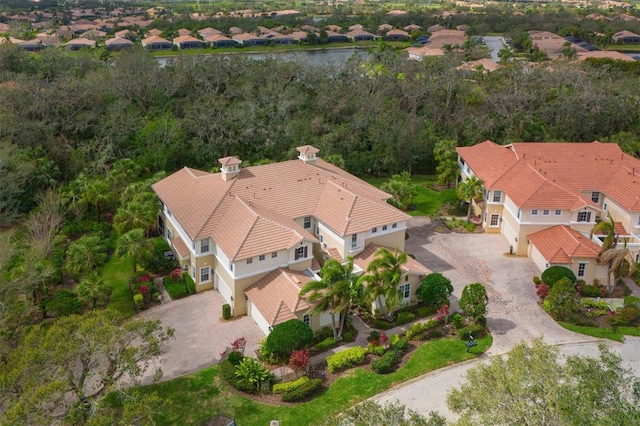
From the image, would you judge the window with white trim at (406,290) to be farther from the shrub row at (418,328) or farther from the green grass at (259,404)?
the green grass at (259,404)

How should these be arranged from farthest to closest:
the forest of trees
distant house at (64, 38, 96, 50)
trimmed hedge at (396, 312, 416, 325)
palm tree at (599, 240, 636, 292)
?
distant house at (64, 38, 96, 50) < the forest of trees < palm tree at (599, 240, 636, 292) < trimmed hedge at (396, 312, 416, 325)

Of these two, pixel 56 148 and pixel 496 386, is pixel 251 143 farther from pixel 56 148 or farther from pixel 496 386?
pixel 496 386

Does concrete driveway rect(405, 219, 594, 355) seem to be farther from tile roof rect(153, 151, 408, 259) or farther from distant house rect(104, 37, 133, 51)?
distant house rect(104, 37, 133, 51)

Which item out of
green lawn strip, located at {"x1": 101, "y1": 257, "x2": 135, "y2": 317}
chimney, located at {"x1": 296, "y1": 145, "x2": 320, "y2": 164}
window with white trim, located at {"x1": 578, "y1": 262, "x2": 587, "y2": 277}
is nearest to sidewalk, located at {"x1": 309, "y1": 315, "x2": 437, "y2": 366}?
window with white trim, located at {"x1": 578, "y1": 262, "x2": 587, "y2": 277}

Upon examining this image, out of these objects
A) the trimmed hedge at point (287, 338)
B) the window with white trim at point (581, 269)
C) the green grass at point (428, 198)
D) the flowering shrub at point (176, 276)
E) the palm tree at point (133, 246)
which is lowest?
the green grass at point (428, 198)

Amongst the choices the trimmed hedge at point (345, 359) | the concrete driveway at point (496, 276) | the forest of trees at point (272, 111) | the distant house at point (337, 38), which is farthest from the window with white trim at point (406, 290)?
the distant house at point (337, 38)

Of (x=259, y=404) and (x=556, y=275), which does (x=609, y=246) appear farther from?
(x=259, y=404)
